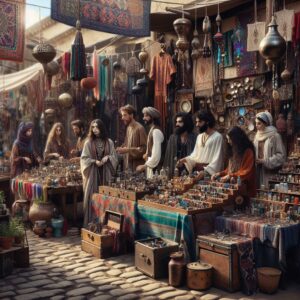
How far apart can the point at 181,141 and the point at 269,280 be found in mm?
3462

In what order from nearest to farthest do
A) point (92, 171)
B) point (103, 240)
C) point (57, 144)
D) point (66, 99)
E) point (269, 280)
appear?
1. point (269, 280)
2. point (103, 240)
3. point (92, 171)
4. point (57, 144)
5. point (66, 99)

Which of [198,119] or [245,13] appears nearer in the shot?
[198,119]

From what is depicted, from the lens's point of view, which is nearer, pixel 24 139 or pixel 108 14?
pixel 108 14

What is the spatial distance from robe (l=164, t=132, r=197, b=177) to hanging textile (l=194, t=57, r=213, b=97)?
2026 mm

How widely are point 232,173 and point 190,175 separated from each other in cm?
75

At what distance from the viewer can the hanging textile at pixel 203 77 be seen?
9529mm

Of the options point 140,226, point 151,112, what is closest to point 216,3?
point 151,112

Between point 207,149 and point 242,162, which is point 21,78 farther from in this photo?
point 242,162

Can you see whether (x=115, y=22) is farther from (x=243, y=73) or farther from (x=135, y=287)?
(x=135, y=287)

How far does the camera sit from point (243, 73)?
881cm

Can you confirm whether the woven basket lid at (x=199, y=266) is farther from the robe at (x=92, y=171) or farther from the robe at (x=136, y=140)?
the robe at (x=136, y=140)

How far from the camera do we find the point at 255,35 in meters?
8.09

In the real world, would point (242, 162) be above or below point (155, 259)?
above

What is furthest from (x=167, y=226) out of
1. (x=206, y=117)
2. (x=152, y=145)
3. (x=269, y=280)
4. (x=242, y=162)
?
(x=152, y=145)
